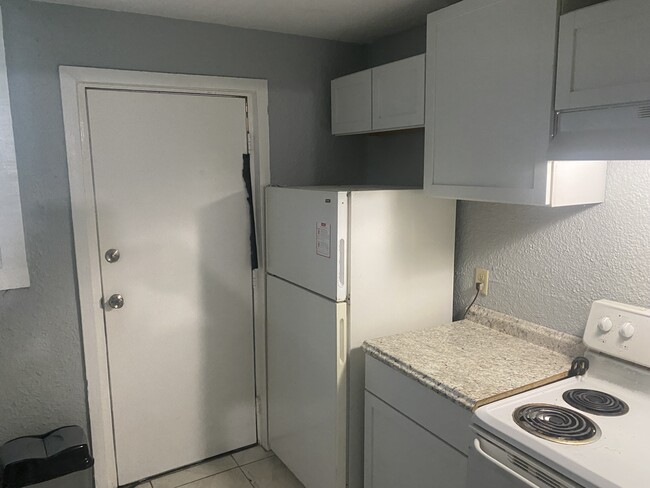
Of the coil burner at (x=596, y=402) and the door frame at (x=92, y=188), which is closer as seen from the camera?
the coil burner at (x=596, y=402)

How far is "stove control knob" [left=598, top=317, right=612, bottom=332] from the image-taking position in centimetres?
168

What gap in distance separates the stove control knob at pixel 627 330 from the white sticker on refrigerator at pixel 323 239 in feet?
3.52

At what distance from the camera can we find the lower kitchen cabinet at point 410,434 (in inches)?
63.7

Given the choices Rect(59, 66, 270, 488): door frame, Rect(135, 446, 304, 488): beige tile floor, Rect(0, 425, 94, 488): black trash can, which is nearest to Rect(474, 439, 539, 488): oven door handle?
Rect(135, 446, 304, 488): beige tile floor

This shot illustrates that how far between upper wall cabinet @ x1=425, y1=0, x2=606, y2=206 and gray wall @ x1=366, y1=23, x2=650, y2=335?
0.34 ft

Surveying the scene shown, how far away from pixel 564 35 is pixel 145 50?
1.78m

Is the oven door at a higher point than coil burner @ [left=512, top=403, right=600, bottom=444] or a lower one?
lower

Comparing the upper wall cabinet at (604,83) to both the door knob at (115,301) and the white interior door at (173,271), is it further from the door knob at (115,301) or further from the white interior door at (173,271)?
the door knob at (115,301)

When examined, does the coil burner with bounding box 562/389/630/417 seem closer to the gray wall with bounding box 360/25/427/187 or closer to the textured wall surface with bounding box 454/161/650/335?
the textured wall surface with bounding box 454/161/650/335

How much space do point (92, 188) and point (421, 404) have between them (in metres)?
1.70

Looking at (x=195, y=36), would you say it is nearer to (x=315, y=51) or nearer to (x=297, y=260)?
(x=315, y=51)

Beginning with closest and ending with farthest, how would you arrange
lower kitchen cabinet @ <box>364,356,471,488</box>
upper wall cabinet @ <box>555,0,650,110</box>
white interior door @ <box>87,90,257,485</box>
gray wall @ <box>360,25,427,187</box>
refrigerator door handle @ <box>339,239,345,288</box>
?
upper wall cabinet @ <box>555,0,650,110</box> < lower kitchen cabinet @ <box>364,356,471,488</box> < refrigerator door handle @ <box>339,239,345,288</box> < white interior door @ <box>87,90,257,485</box> < gray wall @ <box>360,25,427,187</box>

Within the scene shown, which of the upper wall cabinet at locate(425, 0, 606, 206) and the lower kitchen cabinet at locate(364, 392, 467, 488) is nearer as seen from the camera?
the upper wall cabinet at locate(425, 0, 606, 206)

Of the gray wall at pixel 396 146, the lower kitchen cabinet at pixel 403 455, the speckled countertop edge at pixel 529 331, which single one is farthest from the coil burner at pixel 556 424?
the gray wall at pixel 396 146
